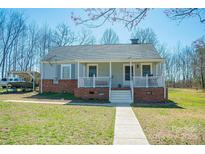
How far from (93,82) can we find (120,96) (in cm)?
202

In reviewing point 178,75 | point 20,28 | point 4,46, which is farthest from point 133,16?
point 178,75

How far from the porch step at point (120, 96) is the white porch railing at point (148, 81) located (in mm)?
834

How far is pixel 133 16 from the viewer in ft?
17.9

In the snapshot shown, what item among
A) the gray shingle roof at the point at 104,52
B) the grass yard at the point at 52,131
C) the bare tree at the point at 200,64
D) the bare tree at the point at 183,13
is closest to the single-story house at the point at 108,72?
the gray shingle roof at the point at 104,52

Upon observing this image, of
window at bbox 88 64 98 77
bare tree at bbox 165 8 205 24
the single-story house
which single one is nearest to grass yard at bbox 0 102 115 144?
bare tree at bbox 165 8 205 24

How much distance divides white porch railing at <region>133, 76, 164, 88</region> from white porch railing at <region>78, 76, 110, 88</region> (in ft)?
6.78

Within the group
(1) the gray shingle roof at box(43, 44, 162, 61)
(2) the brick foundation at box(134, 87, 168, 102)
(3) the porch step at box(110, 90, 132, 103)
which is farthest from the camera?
(1) the gray shingle roof at box(43, 44, 162, 61)

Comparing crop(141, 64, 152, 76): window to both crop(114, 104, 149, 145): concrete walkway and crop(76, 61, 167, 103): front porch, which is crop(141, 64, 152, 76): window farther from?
crop(114, 104, 149, 145): concrete walkway

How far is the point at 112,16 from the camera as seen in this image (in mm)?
5387

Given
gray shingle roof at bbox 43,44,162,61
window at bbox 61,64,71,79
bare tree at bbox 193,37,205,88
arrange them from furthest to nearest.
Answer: bare tree at bbox 193,37,205,88 → window at bbox 61,64,71,79 → gray shingle roof at bbox 43,44,162,61

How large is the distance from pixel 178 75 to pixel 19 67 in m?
23.3

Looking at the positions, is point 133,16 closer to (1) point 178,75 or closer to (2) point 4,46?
(2) point 4,46

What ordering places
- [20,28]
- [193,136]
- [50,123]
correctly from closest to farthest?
[193,136]
[50,123]
[20,28]

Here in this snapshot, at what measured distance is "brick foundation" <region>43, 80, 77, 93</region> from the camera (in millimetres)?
19109
